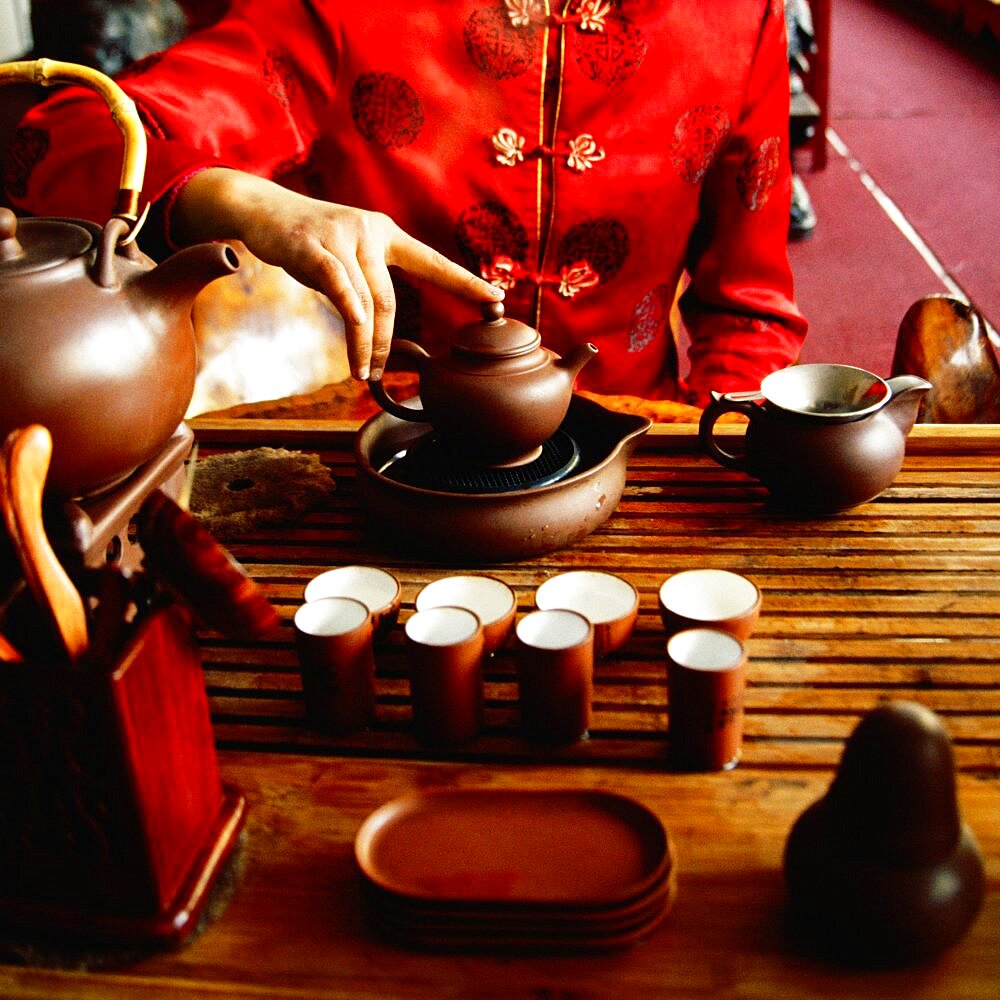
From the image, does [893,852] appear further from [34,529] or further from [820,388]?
[820,388]

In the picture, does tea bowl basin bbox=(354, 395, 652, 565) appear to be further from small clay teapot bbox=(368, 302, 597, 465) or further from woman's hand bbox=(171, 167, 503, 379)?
woman's hand bbox=(171, 167, 503, 379)

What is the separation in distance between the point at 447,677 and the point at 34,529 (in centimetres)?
38

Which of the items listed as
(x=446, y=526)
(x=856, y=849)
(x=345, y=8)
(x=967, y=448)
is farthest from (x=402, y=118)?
(x=856, y=849)

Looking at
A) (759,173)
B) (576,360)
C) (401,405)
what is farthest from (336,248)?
(759,173)

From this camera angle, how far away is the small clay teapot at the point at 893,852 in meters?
0.71

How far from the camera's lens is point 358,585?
1189 millimetres

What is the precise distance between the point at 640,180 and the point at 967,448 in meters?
0.78

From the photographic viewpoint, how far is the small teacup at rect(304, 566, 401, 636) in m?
1.15

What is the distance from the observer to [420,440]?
1.46 m

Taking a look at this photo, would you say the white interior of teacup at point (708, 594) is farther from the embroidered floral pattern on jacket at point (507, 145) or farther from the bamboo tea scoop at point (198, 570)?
the embroidered floral pattern on jacket at point (507, 145)

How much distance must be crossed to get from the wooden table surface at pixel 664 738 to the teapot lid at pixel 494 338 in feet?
0.82

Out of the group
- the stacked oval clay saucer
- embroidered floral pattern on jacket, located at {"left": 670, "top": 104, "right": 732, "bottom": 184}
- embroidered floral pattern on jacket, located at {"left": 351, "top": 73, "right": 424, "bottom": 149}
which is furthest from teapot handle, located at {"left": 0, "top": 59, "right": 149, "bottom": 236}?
embroidered floral pattern on jacket, located at {"left": 670, "top": 104, "right": 732, "bottom": 184}

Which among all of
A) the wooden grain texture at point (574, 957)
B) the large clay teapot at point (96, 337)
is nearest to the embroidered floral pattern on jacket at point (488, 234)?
the large clay teapot at point (96, 337)

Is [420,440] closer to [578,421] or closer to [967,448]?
[578,421]
